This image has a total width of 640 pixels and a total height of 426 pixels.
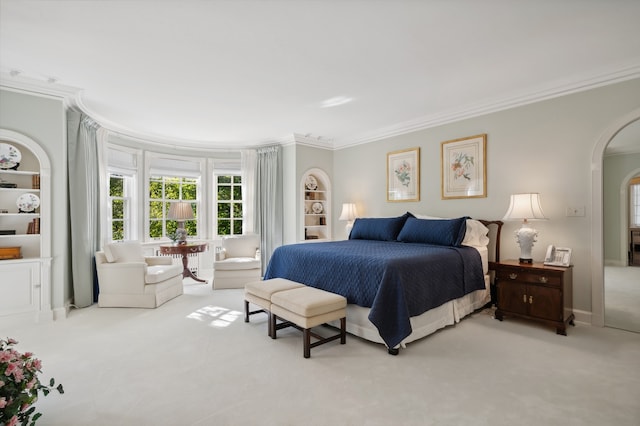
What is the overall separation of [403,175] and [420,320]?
2.70 m

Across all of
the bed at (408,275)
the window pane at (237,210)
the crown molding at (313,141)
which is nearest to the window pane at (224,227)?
the window pane at (237,210)

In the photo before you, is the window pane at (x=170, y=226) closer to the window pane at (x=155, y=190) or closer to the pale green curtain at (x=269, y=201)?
the window pane at (x=155, y=190)

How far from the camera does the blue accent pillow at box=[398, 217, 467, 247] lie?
148 inches

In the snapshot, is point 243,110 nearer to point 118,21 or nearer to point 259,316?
point 118,21

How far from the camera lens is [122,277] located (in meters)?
4.02

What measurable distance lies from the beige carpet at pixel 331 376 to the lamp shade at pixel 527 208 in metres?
1.11

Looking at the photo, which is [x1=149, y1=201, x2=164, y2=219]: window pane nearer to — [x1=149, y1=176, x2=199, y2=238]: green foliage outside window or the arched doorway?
[x1=149, y1=176, x2=199, y2=238]: green foliage outside window

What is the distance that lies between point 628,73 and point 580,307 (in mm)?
2337

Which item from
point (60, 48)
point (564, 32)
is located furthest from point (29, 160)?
point (564, 32)

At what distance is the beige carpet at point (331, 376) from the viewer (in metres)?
1.87

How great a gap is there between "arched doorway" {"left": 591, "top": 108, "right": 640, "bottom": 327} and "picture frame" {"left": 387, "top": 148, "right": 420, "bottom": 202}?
2063mm

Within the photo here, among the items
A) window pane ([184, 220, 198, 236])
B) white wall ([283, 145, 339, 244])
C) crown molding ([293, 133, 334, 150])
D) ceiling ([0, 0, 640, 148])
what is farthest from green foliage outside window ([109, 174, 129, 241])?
crown molding ([293, 133, 334, 150])

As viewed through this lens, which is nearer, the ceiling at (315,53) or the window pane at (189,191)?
the ceiling at (315,53)

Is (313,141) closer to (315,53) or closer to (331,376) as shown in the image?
(315,53)
